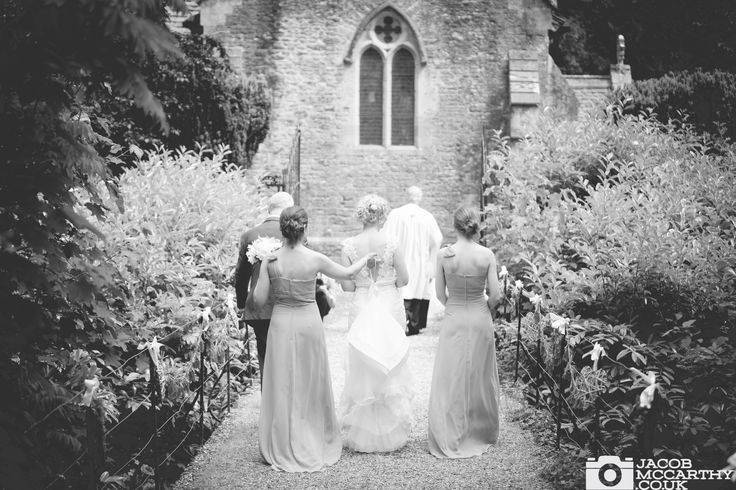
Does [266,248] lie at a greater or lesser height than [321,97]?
lesser

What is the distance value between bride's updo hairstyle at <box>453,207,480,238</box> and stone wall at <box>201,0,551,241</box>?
11142 mm

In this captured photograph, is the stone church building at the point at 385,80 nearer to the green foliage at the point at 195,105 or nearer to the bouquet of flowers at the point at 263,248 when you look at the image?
the green foliage at the point at 195,105

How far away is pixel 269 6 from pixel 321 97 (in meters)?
2.30

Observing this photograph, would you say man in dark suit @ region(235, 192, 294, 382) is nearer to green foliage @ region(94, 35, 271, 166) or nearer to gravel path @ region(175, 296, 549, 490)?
gravel path @ region(175, 296, 549, 490)

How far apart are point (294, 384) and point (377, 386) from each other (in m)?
0.70

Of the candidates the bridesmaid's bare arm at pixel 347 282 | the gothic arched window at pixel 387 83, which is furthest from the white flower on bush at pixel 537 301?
the gothic arched window at pixel 387 83

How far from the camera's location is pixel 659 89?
14.9 metres

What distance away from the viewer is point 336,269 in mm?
5703

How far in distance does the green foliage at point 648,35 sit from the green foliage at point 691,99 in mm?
6562

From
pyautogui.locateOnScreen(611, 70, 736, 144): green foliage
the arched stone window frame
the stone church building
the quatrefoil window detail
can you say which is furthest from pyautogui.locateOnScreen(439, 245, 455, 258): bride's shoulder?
the quatrefoil window detail

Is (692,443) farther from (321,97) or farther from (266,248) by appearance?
(321,97)

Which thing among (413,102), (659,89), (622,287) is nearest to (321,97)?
(413,102)

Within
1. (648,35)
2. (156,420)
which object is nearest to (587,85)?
(648,35)

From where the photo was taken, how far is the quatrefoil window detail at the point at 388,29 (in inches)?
687
